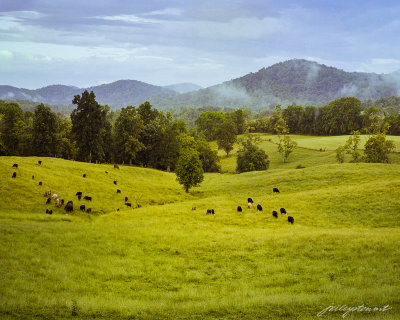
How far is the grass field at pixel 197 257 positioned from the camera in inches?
498

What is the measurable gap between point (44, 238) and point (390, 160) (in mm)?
93334

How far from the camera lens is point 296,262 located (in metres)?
19.5

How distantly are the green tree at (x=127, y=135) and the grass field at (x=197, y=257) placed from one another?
33.8 meters

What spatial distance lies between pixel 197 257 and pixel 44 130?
62608 millimetres

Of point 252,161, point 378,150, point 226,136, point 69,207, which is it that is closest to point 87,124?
point 69,207

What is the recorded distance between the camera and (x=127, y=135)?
7769 centimetres

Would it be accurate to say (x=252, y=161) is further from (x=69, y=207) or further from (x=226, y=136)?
(x=69, y=207)

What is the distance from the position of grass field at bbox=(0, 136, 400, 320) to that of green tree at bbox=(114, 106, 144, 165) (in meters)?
33.8

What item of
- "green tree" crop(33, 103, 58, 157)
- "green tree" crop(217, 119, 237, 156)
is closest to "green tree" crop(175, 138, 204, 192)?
"green tree" crop(33, 103, 58, 157)

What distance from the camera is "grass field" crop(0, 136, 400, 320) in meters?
12.6

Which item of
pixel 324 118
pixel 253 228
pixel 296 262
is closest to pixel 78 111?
pixel 253 228

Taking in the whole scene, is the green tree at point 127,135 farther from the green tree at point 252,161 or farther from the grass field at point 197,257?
the grass field at point 197,257

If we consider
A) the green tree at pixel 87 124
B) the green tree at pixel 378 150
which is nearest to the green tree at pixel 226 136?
the green tree at pixel 378 150

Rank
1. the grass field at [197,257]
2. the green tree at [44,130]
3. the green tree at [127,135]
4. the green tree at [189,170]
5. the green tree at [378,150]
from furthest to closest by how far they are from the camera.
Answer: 1. the green tree at [378,150]
2. the green tree at [127,135]
3. the green tree at [44,130]
4. the green tree at [189,170]
5. the grass field at [197,257]
